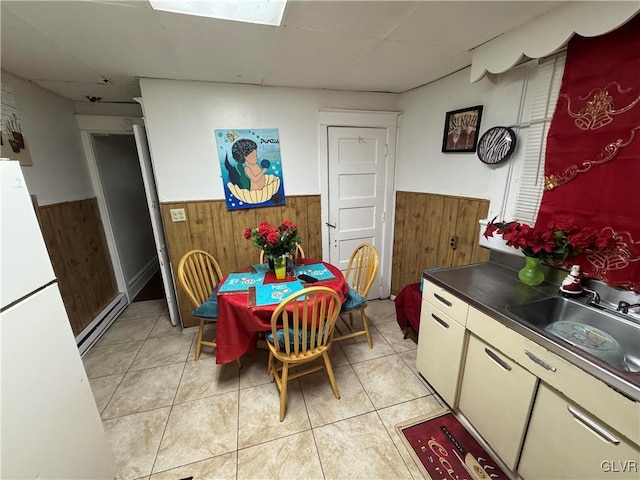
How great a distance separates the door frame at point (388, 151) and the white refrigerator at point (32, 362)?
81.9 inches

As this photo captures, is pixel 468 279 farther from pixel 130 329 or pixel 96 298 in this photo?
pixel 96 298

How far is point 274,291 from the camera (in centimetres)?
173

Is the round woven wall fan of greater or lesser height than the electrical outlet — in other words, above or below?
above

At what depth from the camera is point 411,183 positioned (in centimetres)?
259

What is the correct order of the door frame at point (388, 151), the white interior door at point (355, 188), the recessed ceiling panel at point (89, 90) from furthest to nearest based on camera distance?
the white interior door at point (355, 188) → the door frame at point (388, 151) → the recessed ceiling panel at point (89, 90)

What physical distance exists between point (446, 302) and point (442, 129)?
5.06 ft

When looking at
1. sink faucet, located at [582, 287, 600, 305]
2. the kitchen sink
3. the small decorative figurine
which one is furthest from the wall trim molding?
sink faucet, located at [582, 287, 600, 305]

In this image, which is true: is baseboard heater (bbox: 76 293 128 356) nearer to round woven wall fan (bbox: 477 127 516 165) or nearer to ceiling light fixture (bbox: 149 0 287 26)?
ceiling light fixture (bbox: 149 0 287 26)

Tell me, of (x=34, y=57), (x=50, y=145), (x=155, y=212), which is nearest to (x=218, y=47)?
(x=34, y=57)

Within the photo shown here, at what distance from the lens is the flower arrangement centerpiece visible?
1.27 metres

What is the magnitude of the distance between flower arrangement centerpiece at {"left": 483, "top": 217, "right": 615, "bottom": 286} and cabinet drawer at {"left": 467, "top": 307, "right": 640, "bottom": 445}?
0.51m

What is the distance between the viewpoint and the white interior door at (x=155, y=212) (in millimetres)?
2152

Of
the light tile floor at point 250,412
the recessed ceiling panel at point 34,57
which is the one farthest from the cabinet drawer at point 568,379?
the recessed ceiling panel at point 34,57

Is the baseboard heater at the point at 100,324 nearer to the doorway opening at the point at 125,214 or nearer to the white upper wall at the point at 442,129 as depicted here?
the doorway opening at the point at 125,214
